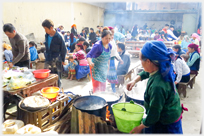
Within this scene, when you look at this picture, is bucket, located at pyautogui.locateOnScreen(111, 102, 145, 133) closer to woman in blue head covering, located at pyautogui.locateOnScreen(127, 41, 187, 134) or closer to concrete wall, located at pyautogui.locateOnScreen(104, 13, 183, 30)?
woman in blue head covering, located at pyautogui.locateOnScreen(127, 41, 187, 134)

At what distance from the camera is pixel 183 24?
68.6 ft

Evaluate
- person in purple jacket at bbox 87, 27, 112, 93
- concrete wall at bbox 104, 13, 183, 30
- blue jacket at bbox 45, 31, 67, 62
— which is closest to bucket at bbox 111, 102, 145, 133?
person in purple jacket at bbox 87, 27, 112, 93

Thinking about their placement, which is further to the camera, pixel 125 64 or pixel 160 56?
pixel 125 64

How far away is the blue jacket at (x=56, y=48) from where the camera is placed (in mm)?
3941

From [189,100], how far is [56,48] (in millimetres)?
4032

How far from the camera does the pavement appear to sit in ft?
10.8

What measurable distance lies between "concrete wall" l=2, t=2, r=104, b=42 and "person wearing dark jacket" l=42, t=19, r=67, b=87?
6280 mm

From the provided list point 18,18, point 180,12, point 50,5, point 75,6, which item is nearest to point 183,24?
point 180,12

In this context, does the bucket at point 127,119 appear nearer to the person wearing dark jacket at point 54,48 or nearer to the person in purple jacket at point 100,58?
the person in purple jacket at point 100,58

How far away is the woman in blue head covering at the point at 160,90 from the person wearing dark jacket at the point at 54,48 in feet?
9.41

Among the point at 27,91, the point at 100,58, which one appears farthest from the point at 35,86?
the point at 100,58

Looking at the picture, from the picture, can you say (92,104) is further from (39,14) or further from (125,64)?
(39,14)

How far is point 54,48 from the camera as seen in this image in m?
4.02

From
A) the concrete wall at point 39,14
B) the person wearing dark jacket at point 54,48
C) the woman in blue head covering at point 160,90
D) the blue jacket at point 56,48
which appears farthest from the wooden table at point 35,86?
the concrete wall at point 39,14
